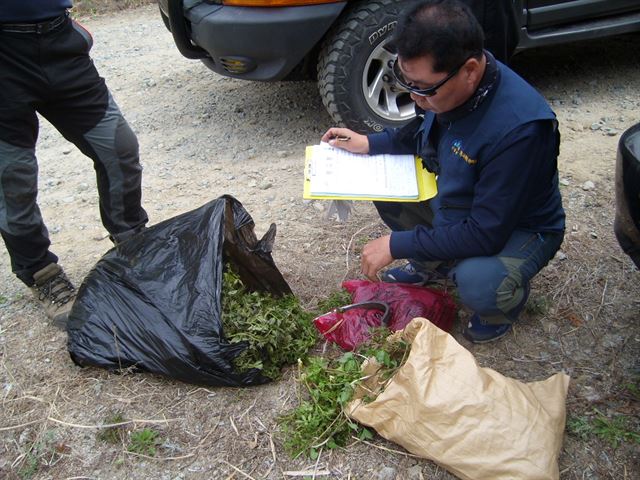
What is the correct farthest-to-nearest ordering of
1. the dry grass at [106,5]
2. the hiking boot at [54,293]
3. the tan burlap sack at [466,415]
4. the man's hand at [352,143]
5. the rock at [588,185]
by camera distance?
the dry grass at [106,5] → the rock at [588,185] → the hiking boot at [54,293] → the man's hand at [352,143] → the tan burlap sack at [466,415]

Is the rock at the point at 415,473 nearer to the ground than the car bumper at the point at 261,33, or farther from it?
nearer to the ground

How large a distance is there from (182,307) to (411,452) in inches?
37.0

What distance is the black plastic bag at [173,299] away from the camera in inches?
82.6

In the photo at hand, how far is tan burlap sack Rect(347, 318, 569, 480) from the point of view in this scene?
169 cm

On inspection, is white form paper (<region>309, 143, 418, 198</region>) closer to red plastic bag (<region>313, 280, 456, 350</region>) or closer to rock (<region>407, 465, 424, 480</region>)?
red plastic bag (<region>313, 280, 456, 350</region>)

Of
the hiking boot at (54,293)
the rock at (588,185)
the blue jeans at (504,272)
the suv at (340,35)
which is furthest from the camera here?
the suv at (340,35)

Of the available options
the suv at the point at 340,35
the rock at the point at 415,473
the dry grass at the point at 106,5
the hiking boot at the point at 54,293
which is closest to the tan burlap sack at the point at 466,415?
the rock at the point at 415,473

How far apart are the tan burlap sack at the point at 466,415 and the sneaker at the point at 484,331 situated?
451 millimetres

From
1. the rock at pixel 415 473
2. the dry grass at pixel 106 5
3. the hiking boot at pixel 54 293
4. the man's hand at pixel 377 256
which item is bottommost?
the dry grass at pixel 106 5

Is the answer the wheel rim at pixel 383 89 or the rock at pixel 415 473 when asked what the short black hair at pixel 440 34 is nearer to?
the rock at pixel 415 473

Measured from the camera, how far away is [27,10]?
7.38ft

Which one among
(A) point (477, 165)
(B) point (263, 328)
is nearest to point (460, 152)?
(A) point (477, 165)

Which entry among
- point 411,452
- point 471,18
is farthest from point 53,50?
point 411,452

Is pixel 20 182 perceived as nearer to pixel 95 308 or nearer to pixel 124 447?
pixel 95 308
